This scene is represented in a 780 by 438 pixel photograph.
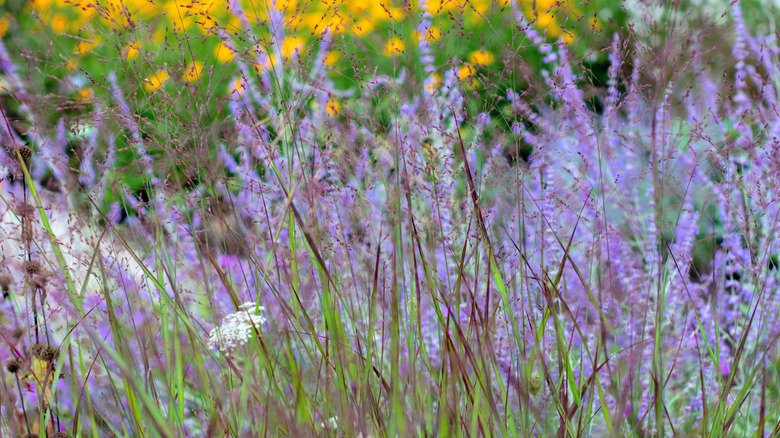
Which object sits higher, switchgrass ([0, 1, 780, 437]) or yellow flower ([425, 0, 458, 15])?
yellow flower ([425, 0, 458, 15])

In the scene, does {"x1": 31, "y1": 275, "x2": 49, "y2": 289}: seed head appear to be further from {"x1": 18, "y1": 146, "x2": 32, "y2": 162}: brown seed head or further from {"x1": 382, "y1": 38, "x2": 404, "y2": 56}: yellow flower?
{"x1": 382, "y1": 38, "x2": 404, "y2": 56}: yellow flower

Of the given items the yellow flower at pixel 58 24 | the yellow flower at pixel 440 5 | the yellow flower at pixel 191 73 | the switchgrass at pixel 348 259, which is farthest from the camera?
the yellow flower at pixel 58 24

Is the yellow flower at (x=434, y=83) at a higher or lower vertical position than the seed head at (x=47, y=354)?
higher

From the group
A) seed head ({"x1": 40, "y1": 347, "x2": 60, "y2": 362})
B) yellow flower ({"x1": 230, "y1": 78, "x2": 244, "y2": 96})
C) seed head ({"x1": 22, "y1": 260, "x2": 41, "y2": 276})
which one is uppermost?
yellow flower ({"x1": 230, "y1": 78, "x2": 244, "y2": 96})

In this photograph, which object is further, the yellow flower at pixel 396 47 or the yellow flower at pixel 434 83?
the yellow flower at pixel 434 83

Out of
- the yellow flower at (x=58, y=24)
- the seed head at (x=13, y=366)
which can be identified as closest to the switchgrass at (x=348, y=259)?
the seed head at (x=13, y=366)

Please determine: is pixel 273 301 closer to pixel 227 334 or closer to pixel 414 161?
pixel 227 334

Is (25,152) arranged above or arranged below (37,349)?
above

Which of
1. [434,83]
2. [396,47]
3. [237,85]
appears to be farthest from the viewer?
[237,85]

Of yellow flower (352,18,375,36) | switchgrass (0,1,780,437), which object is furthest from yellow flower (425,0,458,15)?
yellow flower (352,18,375,36)

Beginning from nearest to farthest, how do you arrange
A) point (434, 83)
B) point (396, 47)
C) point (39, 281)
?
point (39, 281)
point (396, 47)
point (434, 83)

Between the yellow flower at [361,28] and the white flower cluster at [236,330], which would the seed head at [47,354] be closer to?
the white flower cluster at [236,330]

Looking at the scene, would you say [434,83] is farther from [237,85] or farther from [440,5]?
[237,85]

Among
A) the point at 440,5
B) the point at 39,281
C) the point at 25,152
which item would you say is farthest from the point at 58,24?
the point at 440,5
